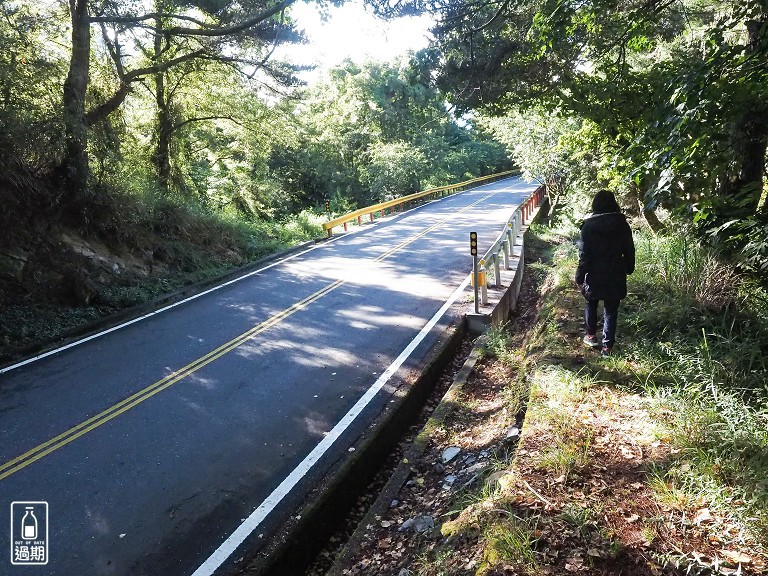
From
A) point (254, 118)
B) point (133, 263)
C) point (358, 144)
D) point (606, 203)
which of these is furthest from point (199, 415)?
point (358, 144)

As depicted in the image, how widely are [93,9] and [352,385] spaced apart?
11.7 m

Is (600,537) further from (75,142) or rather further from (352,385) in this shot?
(75,142)

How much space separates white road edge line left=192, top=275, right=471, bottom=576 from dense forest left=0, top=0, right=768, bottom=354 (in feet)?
13.1

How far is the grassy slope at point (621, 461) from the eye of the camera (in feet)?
9.34

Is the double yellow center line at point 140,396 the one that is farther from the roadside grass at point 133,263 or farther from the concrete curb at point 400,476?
the concrete curb at point 400,476

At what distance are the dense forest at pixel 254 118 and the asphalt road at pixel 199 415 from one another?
255 centimetres

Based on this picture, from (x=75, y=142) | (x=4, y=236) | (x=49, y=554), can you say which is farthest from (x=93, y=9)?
(x=49, y=554)

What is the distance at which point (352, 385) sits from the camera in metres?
6.62

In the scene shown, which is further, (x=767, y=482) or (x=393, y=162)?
(x=393, y=162)

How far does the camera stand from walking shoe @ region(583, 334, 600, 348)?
5.69m

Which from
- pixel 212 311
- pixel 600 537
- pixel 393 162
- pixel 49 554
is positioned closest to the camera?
pixel 600 537

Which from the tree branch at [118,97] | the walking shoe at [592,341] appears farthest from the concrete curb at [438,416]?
the tree branch at [118,97]

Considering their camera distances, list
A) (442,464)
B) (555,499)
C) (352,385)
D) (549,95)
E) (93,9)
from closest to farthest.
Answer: (555,499)
(442,464)
(352,385)
(549,95)
(93,9)

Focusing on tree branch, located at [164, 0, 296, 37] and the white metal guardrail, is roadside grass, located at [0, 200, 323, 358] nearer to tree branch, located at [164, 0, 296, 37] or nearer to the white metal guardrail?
tree branch, located at [164, 0, 296, 37]
